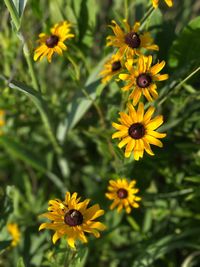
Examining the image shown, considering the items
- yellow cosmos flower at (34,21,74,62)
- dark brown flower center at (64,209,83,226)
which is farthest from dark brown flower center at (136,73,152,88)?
dark brown flower center at (64,209,83,226)

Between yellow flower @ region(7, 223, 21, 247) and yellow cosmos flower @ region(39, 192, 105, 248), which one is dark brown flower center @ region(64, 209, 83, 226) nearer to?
yellow cosmos flower @ region(39, 192, 105, 248)

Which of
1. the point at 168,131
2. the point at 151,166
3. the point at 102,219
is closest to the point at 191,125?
the point at 168,131

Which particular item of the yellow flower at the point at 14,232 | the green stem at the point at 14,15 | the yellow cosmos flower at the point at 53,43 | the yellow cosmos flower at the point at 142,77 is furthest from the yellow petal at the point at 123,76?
the yellow flower at the point at 14,232

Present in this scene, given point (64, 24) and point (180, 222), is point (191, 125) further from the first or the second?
point (64, 24)

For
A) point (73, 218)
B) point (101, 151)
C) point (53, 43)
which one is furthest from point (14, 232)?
point (53, 43)

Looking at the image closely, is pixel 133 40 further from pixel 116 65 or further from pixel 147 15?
pixel 147 15

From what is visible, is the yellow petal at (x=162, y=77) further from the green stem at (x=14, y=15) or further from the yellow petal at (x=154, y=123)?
the green stem at (x=14, y=15)
